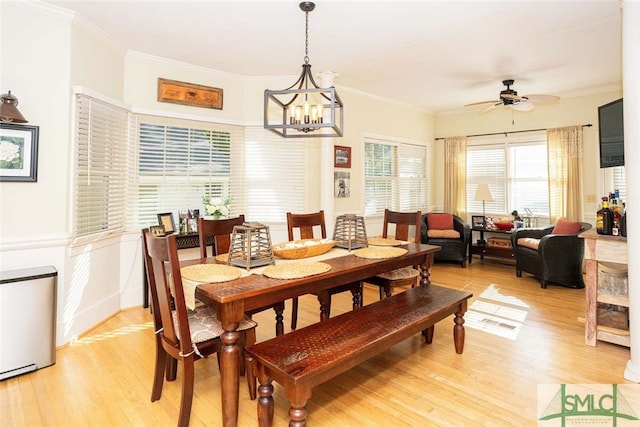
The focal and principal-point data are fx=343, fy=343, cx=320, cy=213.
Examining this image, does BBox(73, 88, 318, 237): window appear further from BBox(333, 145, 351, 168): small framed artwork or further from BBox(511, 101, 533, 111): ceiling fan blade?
BBox(511, 101, 533, 111): ceiling fan blade

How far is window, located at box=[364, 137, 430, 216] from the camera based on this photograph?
5.59 m

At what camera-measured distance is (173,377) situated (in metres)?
2.31

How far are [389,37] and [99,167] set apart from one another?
10.1 feet

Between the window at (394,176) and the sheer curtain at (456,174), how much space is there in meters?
0.41

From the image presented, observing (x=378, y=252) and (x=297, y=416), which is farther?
(x=378, y=252)

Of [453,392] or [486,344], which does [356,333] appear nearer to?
[453,392]

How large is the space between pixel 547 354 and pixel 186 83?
14.6 feet

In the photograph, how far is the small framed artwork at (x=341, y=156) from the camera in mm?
4938

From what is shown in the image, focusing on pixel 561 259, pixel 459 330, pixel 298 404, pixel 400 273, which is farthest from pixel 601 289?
pixel 298 404

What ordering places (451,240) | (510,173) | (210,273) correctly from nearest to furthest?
(210,273), (451,240), (510,173)

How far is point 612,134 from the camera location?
3131 mm

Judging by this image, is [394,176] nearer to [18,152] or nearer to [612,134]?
[612,134]

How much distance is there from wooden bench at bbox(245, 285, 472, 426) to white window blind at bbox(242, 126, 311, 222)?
233cm

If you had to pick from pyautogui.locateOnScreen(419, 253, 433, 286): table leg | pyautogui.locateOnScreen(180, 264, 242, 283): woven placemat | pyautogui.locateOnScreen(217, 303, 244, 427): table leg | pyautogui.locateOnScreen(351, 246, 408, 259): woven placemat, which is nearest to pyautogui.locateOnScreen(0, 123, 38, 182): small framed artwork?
pyautogui.locateOnScreen(180, 264, 242, 283): woven placemat
